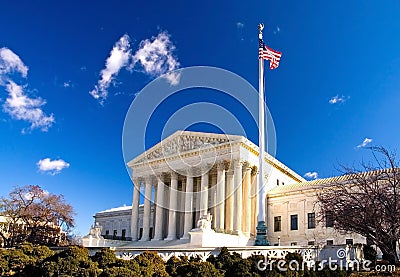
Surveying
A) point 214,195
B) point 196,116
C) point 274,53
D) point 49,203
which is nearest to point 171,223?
point 214,195

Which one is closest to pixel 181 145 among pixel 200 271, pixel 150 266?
pixel 150 266

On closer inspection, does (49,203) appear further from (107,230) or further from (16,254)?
(16,254)

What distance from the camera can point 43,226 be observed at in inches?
2402

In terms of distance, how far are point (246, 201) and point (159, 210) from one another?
13085 mm

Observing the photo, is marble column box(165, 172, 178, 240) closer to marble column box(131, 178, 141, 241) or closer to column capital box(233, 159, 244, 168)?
marble column box(131, 178, 141, 241)

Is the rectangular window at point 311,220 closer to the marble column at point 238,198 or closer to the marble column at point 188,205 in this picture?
the marble column at point 238,198

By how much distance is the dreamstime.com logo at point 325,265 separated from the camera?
1645 centimetres

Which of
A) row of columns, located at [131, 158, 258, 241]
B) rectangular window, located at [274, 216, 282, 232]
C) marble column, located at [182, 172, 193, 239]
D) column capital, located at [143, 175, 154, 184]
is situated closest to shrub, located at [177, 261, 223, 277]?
row of columns, located at [131, 158, 258, 241]

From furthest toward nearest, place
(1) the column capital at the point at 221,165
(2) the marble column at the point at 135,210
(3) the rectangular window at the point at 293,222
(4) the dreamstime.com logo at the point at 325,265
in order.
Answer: (2) the marble column at the point at 135,210 < (3) the rectangular window at the point at 293,222 < (1) the column capital at the point at 221,165 < (4) the dreamstime.com logo at the point at 325,265

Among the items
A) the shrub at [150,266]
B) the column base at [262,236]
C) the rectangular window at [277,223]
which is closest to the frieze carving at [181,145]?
the rectangular window at [277,223]

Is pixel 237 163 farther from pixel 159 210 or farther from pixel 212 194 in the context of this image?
pixel 159 210

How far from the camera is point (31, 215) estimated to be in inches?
2296

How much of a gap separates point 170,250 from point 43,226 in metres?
46.6
